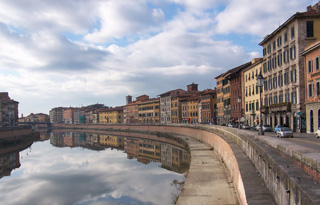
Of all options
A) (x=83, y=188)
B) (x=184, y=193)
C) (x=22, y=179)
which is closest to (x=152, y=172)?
(x=83, y=188)

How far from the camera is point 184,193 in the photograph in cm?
1942

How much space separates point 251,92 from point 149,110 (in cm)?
→ 7915

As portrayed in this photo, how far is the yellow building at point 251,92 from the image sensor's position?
60.7 meters

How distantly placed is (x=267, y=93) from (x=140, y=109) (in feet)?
322

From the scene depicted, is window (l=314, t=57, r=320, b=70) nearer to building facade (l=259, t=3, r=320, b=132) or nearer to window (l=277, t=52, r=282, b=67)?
building facade (l=259, t=3, r=320, b=132)

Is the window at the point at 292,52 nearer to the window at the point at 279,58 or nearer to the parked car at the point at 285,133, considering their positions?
the window at the point at 279,58

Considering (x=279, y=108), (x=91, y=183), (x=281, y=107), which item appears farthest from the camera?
(x=279, y=108)

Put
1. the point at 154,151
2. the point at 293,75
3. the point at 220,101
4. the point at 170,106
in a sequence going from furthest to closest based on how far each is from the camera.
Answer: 1. the point at 170,106
2. the point at 220,101
3. the point at 154,151
4. the point at 293,75

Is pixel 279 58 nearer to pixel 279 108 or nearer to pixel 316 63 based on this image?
pixel 279 108

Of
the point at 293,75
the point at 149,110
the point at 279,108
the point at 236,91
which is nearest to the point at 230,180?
the point at 293,75

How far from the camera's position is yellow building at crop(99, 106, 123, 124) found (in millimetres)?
174125

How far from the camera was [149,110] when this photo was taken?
140000mm

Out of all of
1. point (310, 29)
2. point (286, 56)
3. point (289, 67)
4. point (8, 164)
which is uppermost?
point (310, 29)

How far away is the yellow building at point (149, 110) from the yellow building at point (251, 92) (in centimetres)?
6733
